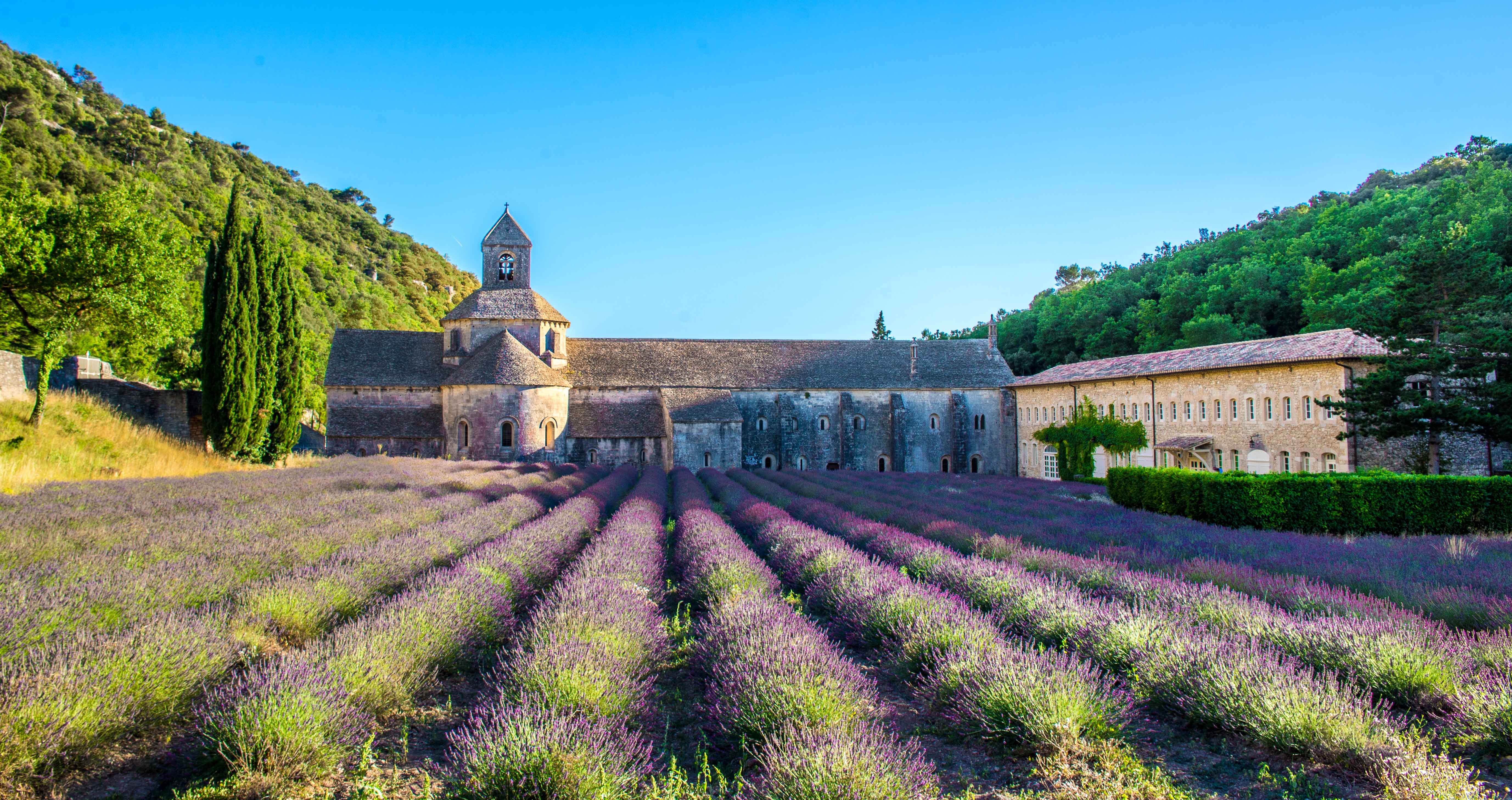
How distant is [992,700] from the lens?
425cm

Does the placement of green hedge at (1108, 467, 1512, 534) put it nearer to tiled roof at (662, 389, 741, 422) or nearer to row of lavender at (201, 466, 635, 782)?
row of lavender at (201, 466, 635, 782)

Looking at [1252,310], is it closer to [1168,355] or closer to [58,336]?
[1168,355]

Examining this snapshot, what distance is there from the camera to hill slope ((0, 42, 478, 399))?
37.8m

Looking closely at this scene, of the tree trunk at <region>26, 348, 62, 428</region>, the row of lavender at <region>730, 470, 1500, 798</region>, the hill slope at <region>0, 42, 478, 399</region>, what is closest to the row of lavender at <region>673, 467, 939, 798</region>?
the row of lavender at <region>730, 470, 1500, 798</region>

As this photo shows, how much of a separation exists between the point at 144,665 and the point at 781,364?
1388 inches

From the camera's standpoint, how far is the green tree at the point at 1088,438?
89.3 feet

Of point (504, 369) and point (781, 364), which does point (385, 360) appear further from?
point (781, 364)

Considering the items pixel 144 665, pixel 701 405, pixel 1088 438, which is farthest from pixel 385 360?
pixel 144 665

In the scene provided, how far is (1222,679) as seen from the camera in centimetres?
438

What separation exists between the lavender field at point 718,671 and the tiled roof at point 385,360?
1040 inches

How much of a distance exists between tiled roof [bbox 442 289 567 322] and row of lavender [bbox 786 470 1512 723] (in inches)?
1255

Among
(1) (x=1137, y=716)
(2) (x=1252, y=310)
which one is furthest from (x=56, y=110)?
(2) (x=1252, y=310)

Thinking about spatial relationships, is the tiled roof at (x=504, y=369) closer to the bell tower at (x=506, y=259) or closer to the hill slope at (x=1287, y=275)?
the bell tower at (x=506, y=259)

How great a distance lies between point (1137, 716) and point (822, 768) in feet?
8.69
